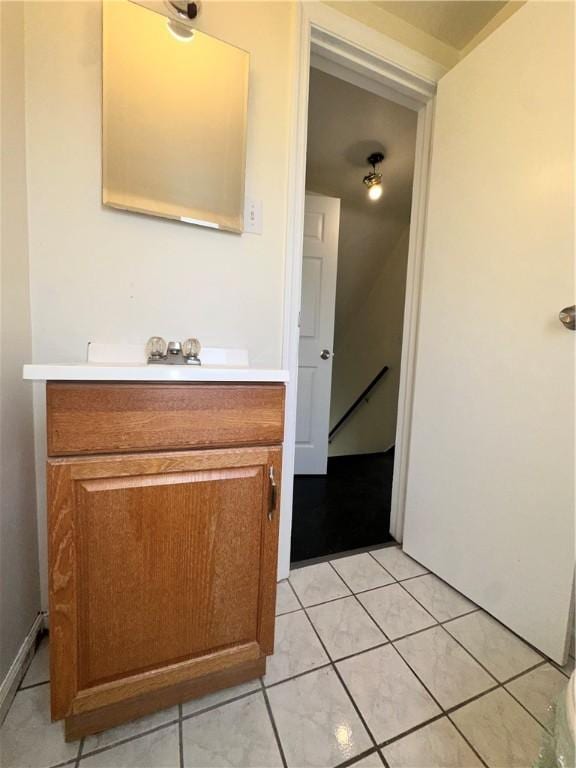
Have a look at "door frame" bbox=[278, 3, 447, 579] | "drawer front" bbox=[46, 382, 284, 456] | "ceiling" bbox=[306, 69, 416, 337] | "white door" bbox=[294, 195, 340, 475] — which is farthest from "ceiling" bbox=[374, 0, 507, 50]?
"drawer front" bbox=[46, 382, 284, 456]

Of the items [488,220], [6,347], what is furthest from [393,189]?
[6,347]

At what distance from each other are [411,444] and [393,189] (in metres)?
1.85

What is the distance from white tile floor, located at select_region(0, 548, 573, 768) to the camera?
0.68 metres

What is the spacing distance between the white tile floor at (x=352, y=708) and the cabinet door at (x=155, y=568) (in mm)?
130

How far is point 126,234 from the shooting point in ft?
3.00

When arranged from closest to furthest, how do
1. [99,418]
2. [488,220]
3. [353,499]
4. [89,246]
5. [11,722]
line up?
[99,418] → [11,722] → [89,246] → [488,220] → [353,499]

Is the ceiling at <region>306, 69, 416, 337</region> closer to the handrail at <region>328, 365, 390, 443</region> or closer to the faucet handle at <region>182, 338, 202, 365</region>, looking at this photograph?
the handrail at <region>328, 365, 390, 443</region>

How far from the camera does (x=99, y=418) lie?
59 cm

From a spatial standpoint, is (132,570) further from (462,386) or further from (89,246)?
(462,386)

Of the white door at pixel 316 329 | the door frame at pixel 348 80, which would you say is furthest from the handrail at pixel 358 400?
the door frame at pixel 348 80

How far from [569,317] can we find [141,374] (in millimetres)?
1072

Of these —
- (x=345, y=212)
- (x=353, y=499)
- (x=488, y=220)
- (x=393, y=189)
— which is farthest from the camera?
(x=345, y=212)

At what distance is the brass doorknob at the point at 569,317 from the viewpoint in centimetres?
85

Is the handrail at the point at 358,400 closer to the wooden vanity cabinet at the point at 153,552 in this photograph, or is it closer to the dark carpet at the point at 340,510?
the dark carpet at the point at 340,510
